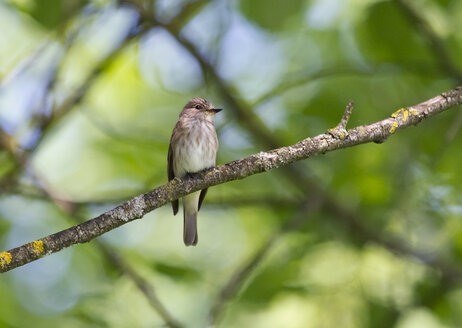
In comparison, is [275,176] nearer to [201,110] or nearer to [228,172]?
[201,110]

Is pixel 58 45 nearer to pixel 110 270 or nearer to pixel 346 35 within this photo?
pixel 110 270

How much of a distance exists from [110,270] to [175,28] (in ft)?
7.82

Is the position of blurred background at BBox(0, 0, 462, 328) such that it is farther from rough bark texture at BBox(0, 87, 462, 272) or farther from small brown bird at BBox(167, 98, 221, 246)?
rough bark texture at BBox(0, 87, 462, 272)

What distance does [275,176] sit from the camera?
27.4 ft

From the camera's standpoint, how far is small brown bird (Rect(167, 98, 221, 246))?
5.95 meters

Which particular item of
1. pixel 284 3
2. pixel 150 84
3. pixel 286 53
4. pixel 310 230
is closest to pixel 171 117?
pixel 150 84

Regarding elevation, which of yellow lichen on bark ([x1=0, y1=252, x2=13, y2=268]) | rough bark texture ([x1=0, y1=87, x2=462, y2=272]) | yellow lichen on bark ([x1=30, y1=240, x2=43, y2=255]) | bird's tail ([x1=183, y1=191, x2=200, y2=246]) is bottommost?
yellow lichen on bark ([x1=0, y1=252, x2=13, y2=268])

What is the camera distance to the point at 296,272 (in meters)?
6.97

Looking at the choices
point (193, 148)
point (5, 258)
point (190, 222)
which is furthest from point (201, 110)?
point (5, 258)

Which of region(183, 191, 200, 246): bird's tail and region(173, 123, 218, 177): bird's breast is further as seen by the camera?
region(183, 191, 200, 246): bird's tail

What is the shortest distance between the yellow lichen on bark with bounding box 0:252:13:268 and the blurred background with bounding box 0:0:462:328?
2.22 m

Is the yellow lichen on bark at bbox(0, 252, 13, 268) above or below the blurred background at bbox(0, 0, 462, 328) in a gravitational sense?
below

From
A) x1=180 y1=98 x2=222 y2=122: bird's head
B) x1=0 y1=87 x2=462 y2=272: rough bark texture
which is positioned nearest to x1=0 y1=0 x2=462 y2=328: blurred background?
x1=180 y1=98 x2=222 y2=122: bird's head

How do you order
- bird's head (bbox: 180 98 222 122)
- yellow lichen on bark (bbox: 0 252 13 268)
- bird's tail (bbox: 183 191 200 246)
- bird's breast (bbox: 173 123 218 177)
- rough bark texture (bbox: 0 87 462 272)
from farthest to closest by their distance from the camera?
bird's tail (bbox: 183 191 200 246)
bird's head (bbox: 180 98 222 122)
bird's breast (bbox: 173 123 218 177)
rough bark texture (bbox: 0 87 462 272)
yellow lichen on bark (bbox: 0 252 13 268)
